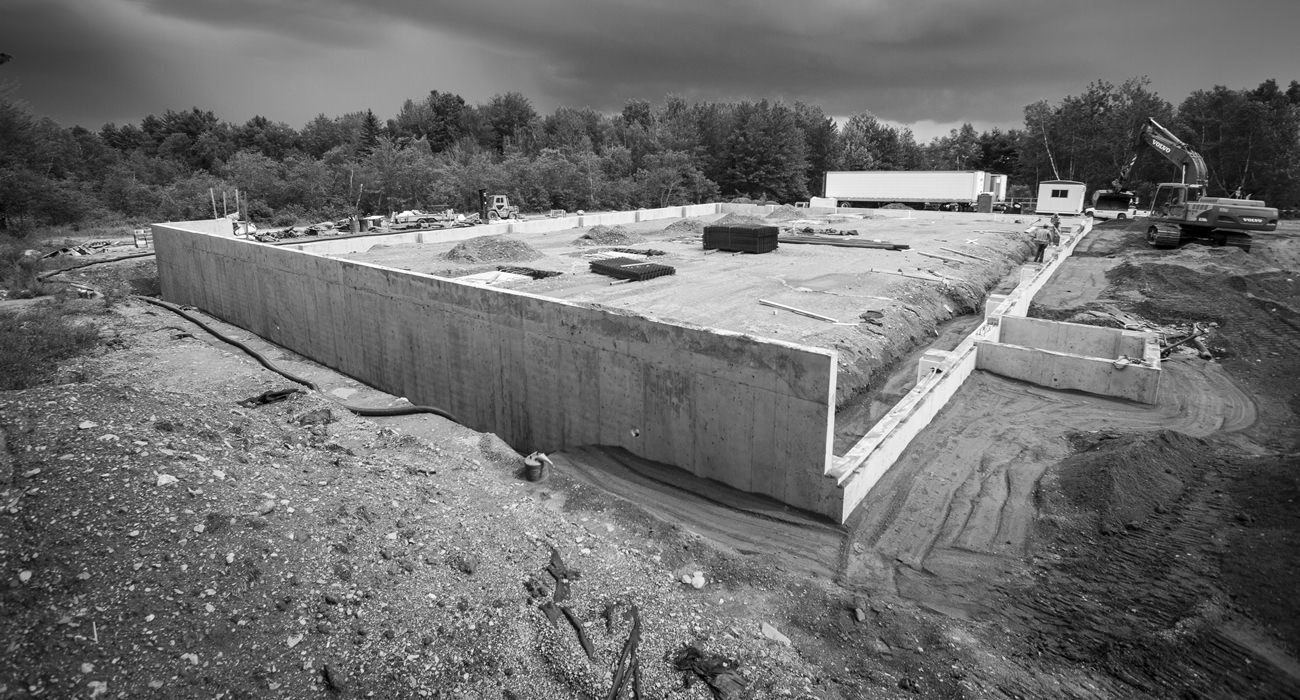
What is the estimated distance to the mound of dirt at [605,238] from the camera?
28594 millimetres

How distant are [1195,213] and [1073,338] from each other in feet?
53.1

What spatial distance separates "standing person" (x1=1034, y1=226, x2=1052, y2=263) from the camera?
2761cm

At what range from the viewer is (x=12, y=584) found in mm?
4969

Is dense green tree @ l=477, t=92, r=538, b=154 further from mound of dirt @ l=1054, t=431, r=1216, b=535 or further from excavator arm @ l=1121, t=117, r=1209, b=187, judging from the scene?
mound of dirt @ l=1054, t=431, r=1216, b=535

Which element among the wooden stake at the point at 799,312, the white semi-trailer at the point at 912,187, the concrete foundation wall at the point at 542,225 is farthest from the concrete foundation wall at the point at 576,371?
the white semi-trailer at the point at 912,187

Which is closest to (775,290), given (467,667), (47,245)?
(467,667)

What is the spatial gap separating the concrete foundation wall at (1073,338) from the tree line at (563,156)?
25289 mm

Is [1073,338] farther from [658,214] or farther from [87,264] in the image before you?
[87,264]

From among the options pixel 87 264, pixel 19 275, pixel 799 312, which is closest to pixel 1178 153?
pixel 799 312

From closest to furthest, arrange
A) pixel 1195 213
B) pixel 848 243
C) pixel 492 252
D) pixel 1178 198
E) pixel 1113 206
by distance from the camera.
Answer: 1. pixel 492 252
2. pixel 1195 213
3. pixel 1178 198
4. pixel 848 243
5. pixel 1113 206

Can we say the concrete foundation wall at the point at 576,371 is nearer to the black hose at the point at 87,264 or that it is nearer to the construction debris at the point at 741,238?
the black hose at the point at 87,264

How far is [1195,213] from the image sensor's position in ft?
80.4

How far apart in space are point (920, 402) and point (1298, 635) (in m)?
5.03

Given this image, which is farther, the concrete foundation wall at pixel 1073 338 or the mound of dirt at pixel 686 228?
the mound of dirt at pixel 686 228
